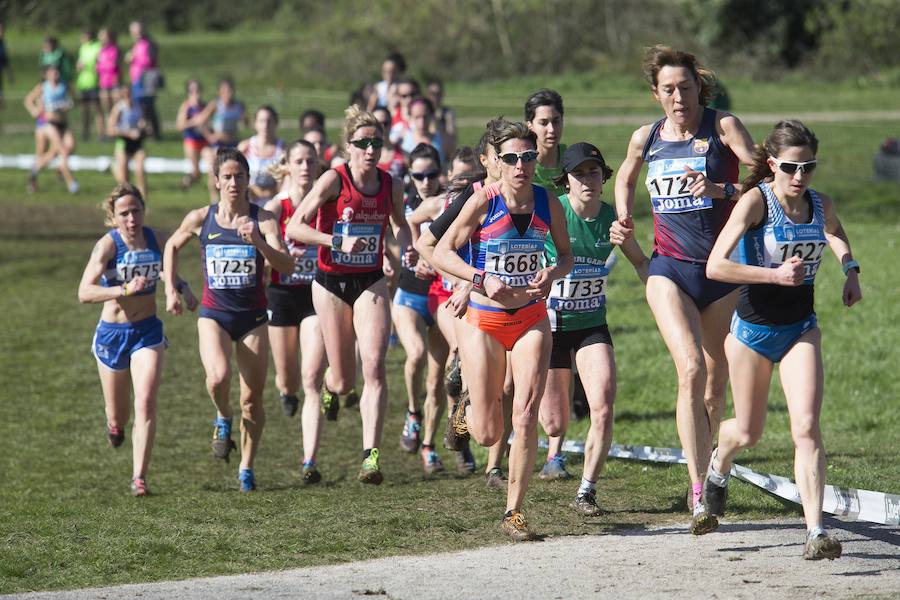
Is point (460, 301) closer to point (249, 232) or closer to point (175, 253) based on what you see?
point (249, 232)

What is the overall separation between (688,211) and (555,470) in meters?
2.50

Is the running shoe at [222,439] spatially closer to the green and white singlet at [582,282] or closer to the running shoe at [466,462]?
the running shoe at [466,462]

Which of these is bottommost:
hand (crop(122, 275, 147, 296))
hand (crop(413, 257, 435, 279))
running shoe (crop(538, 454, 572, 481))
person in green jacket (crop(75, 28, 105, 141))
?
running shoe (crop(538, 454, 572, 481))

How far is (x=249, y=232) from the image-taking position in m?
9.85

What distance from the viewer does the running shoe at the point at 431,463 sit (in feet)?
35.5

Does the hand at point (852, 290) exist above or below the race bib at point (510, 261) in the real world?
below

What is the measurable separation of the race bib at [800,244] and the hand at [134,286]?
4428mm

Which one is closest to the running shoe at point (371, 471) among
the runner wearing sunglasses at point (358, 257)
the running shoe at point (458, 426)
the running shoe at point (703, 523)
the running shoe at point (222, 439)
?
the runner wearing sunglasses at point (358, 257)

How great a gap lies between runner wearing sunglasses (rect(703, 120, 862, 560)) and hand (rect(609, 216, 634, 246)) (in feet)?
2.94

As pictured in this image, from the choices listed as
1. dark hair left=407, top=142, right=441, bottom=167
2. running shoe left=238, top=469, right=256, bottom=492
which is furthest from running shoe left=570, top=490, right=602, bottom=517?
dark hair left=407, top=142, right=441, bottom=167

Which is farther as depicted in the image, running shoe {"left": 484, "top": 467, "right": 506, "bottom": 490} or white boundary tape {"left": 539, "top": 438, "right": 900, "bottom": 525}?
running shoe {"left": 484, "top": 467, "right": 506, "bottom": 490}

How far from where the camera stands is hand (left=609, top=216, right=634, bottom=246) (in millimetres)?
8438

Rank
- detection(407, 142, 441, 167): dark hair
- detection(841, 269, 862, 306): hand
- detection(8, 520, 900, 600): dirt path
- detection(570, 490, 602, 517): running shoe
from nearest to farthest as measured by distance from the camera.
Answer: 1. detection(8, 520, 900, 600): dirt path
2. detection(841, 269, 862, 306): hand
3. detection(570, 490, 602, 517): running shoe
4. detection(407, 142, 441, 167): dark hair

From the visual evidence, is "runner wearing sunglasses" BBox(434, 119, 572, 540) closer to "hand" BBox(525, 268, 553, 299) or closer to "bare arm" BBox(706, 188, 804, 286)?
"hand" BBox(525, 268, 553, 299)
